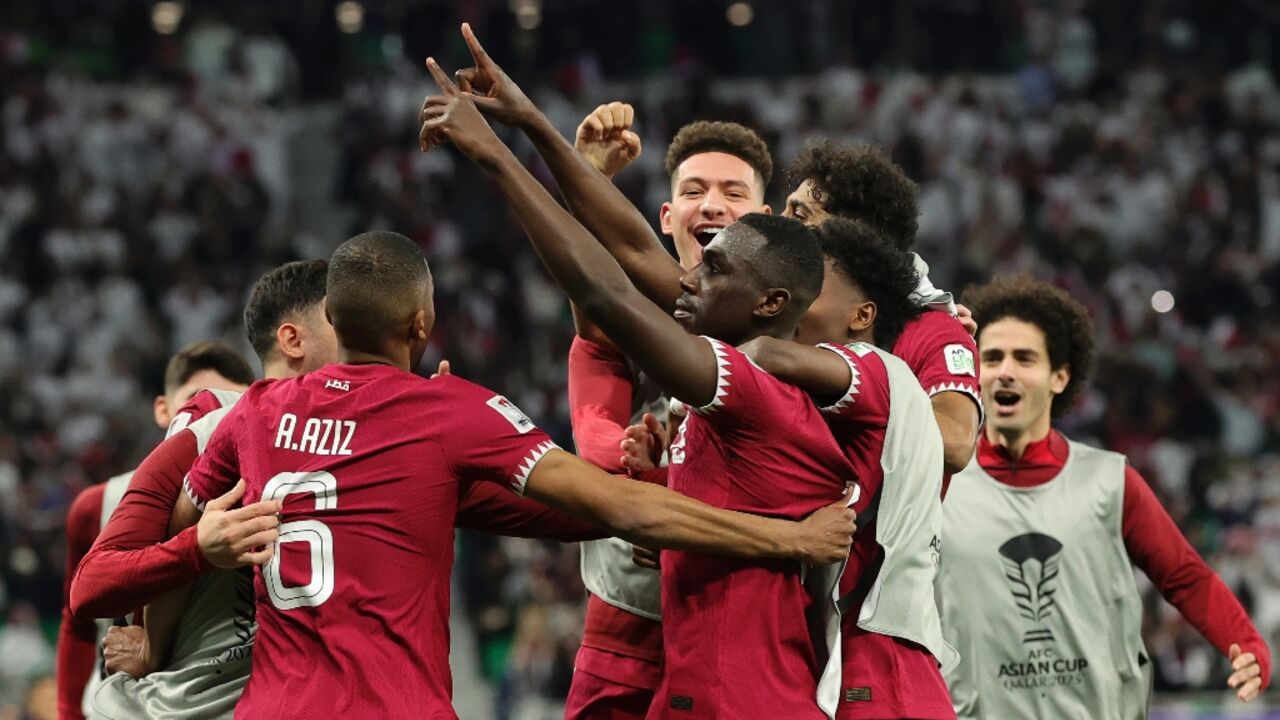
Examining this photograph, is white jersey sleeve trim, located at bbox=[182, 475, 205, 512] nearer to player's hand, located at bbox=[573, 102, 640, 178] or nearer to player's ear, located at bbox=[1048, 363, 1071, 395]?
player's hand, located at bbox=[573, 102, 640, 178]

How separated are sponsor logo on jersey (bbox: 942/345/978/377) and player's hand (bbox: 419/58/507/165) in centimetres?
147

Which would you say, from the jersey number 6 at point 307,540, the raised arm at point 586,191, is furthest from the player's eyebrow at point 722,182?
→ the jersey number 6 at point 307,540

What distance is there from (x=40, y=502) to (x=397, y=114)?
740cm

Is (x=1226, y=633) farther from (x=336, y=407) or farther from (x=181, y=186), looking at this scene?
(x=181, y=186)

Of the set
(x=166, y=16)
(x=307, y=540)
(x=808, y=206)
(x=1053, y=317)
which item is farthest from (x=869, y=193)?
(x=166, y=16)

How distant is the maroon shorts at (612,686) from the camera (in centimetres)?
501

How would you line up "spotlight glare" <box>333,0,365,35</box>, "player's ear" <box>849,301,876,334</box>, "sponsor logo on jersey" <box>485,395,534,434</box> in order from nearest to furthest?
"sponsor logo on jersey" <box>485,395,534,434</box>, "player's ear" <box>849,301,876,334</box>, "spotlight glare" <box>333,0,365,35</box>

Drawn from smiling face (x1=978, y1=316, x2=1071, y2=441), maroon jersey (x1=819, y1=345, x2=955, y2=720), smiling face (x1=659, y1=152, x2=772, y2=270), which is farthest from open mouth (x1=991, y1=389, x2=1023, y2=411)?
maroon jersey (x1=819, y1=345, x2=955, y2=720)

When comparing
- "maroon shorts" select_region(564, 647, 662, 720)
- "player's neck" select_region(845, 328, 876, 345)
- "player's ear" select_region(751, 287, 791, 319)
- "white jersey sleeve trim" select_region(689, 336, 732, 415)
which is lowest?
"maroon shorts" select_region(564, 647, 662, 720)

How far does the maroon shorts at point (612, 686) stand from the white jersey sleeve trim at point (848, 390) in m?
1.22

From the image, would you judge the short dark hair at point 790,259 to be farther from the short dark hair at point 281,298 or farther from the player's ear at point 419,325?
the short dark hair at point 281,298

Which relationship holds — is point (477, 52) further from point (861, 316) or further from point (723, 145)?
point (723, 145)

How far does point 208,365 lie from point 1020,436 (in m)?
3.23

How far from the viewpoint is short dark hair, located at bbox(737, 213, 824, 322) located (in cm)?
414
